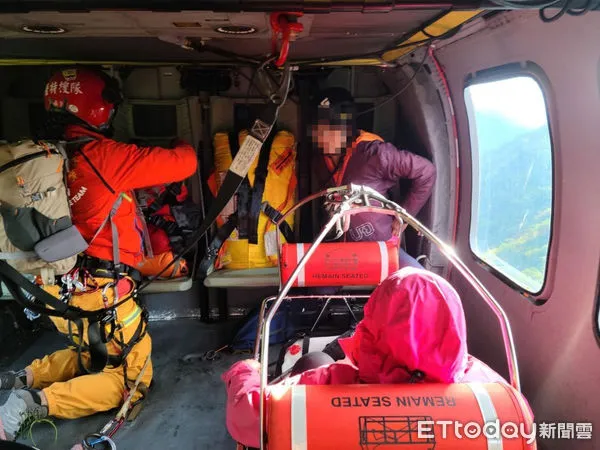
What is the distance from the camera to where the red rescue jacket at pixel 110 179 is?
301 centimetres

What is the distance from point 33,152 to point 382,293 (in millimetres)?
2221

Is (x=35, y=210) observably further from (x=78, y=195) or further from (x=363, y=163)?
(x=363, y=163)

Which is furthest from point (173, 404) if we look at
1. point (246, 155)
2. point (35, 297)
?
point (246, 155)

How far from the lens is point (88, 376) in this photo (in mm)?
3289

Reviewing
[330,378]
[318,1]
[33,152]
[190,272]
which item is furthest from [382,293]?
[190,272]

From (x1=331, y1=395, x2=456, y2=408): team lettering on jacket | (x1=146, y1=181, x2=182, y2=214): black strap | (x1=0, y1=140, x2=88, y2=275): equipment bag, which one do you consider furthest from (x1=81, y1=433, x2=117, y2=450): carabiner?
(x1=331, y1=395, x2=456, y2=408): team lettering on jacket

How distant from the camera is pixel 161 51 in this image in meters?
3.32

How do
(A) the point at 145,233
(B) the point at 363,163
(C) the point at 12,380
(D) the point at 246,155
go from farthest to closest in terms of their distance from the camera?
(A) the point at 145,233
(B) the point at 363,163
(C) the point at 12,380
(D) the point at 246,155

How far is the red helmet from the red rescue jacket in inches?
5.4

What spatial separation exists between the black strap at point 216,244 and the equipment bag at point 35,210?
1419 millimetres

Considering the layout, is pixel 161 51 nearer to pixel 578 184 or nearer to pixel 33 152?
pixel 33 152

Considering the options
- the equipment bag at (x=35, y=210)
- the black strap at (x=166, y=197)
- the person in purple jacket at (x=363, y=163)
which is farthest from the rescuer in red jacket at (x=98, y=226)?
the person in purple jacket at (x=363, y=163)

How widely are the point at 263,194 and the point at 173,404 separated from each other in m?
1.92

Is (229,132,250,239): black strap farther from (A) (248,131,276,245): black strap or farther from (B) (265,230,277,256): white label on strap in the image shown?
(B) (265,230,277,256): white label on strap
